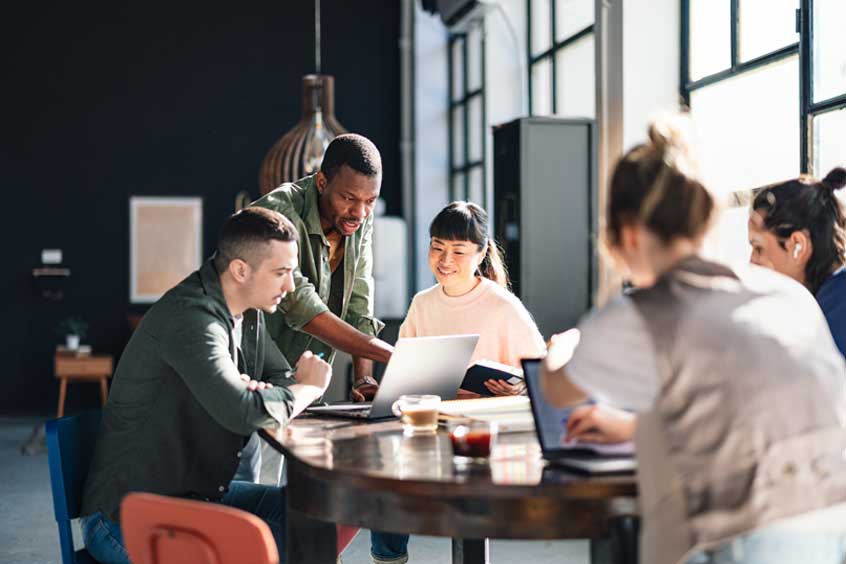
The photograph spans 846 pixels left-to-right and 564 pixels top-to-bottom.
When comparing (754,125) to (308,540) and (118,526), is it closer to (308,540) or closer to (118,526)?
(308,540)

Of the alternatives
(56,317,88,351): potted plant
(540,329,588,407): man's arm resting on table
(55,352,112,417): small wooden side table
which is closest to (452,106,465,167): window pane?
(55,352,112,417): small wooden side table

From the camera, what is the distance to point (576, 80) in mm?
6887

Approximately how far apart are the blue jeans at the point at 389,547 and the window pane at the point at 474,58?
588 centimetres

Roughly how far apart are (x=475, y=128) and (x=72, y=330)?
3824 millimetres

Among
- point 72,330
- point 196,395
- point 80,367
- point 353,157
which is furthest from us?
point 72,330

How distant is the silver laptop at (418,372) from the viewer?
2.57 metres

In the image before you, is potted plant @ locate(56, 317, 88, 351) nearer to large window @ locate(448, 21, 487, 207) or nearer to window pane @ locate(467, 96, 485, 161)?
large window @ locate(448, 21, 487, 207)

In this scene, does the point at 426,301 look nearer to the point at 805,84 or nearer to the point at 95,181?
the point at 805,84

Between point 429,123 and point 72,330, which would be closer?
point 72,330

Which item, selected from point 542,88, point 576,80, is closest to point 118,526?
point 576,80

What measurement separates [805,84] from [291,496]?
301 centimetres

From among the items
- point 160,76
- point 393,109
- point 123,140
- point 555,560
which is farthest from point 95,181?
point 555,560

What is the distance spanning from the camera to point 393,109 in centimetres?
1045

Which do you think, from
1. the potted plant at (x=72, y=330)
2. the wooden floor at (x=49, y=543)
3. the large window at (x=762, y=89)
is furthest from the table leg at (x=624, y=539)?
the potted plant at (x=72, y=330)
